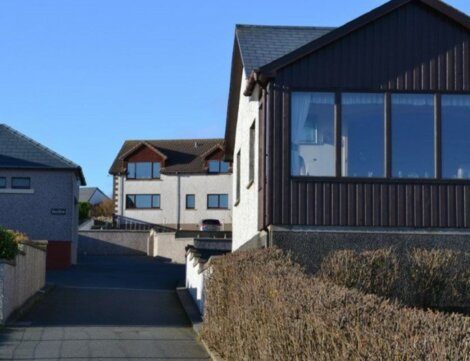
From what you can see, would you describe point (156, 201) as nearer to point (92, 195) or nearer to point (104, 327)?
point (92, 195)

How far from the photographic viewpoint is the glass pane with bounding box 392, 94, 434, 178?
15961 millimetres

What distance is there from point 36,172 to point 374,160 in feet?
79.2

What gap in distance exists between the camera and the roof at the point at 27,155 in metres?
37.5

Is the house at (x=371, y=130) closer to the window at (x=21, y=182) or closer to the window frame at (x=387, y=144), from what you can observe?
the window frame at (x=387, y=144)

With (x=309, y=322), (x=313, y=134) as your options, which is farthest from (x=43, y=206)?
(x=309, y=322)

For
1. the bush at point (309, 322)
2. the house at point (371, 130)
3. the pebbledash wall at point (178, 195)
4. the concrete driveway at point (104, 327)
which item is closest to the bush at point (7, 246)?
the concrete driveway at point (104, 327)

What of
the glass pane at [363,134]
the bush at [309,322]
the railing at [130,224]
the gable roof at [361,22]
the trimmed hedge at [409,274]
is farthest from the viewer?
the railing at [130,224]

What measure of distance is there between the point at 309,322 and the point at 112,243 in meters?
44.3

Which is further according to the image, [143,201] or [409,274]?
[143,201]

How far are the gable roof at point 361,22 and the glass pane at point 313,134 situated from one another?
2.13 ft

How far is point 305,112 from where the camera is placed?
15930 mm

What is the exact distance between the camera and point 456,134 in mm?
16047

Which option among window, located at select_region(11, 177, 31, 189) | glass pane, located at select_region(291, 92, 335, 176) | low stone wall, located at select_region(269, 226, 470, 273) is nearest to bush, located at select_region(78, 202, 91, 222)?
window, located at select_region(11, 177, 31, 189)

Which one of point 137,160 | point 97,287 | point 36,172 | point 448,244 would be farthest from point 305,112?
point 137,160
